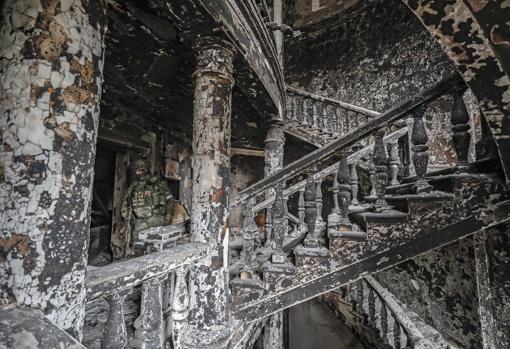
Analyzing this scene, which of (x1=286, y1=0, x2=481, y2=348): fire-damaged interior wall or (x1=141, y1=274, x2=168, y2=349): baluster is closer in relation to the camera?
(x1=141, y1=274, x2=168, y2=349): baluster

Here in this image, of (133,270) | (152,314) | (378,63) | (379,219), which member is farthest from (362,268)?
(378,63)

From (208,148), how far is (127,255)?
365 centimetres

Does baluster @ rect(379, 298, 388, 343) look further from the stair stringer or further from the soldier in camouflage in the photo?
the soldier in camouflage

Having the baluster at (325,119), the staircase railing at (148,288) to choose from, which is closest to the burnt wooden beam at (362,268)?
the staircase railing at (148,288)

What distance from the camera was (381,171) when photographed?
6.85 feet

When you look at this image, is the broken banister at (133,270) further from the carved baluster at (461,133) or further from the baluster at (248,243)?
the carved baluster at (461,133)

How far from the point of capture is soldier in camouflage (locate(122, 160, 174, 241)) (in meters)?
4.32

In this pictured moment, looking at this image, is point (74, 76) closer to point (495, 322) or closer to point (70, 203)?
point (70, 203)

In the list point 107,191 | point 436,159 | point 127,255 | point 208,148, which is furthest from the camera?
point 107,191

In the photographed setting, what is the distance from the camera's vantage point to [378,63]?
256 inches

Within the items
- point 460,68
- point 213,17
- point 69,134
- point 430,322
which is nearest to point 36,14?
point 69,134

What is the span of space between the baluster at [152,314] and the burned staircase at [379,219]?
32.0 inches

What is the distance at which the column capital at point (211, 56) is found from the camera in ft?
6.83

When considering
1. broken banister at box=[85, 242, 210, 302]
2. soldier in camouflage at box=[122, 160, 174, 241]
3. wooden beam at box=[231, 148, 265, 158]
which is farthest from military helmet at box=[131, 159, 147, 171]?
broken banister at box=[85, 242, 210, 302]
